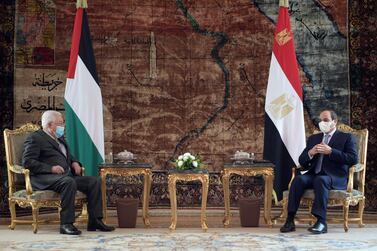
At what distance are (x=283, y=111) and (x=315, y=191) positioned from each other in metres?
1.56

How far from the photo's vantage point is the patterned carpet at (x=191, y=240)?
253 inches

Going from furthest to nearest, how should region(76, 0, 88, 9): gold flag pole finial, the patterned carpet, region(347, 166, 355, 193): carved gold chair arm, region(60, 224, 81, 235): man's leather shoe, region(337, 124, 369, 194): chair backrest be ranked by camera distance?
region(76, 0, 88, 9): gold flag pole finial
region(337, 124, 369, 194): chair backrest
region(347, 166, 355, 193): carved gold chair arm
region(60, 224, 81, 235): man's leather shoe
the patterned carpet

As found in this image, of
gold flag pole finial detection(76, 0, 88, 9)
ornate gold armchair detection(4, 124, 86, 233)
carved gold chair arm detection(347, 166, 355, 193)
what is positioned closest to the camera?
ornate gold armchair detection(4, 124, 86, 233)

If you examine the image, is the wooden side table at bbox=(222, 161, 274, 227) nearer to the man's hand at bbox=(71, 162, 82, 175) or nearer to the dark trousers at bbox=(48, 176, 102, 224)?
the dark trousers at bbox=(48, 176, 102, 224)

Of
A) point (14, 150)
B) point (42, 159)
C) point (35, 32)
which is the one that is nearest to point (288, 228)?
point (42, 159)

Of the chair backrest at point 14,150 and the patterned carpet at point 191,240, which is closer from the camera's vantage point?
the patterned carpet at point 191,240

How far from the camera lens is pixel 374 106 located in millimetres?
9727

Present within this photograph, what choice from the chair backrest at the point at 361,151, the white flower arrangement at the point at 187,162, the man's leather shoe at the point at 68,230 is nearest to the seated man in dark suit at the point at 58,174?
the man's leather shoe at the point at 68,230

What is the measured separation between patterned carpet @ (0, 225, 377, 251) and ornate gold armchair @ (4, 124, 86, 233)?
0.94ft

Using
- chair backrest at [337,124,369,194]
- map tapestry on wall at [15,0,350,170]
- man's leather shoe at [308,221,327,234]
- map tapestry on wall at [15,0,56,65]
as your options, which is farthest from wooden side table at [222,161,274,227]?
map tapestry on wall at [15,0,56,65]

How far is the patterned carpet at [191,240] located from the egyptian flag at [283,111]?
45.2 inches

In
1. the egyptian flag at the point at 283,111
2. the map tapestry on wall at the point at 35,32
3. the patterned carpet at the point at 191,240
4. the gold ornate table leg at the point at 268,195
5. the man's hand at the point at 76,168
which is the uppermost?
the map tapestry on wall at the point at 35,32

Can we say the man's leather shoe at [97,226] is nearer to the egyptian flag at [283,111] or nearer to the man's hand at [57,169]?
the man's hand at [57,169]

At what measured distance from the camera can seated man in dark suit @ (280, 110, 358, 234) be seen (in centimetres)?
773
